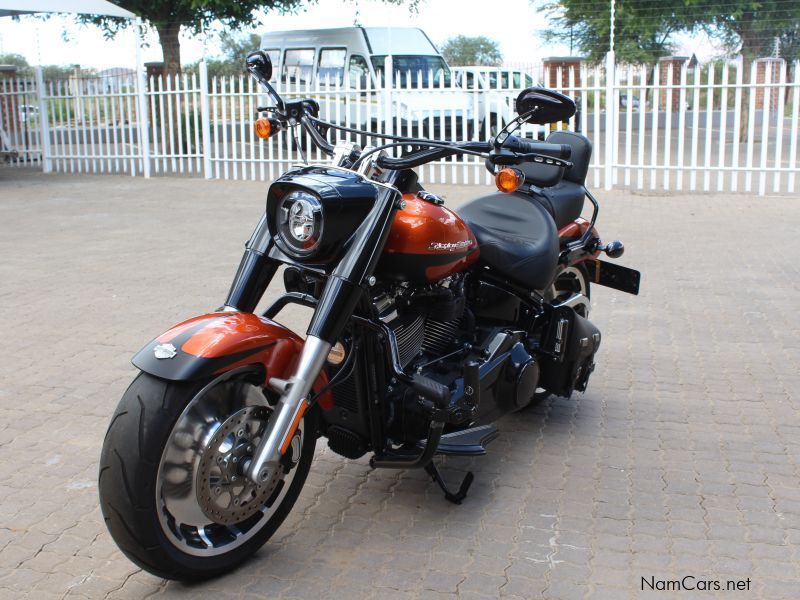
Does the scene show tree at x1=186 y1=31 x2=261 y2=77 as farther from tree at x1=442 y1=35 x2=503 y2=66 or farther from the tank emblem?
the tank emblem

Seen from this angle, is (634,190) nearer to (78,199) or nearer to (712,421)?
(78,199)

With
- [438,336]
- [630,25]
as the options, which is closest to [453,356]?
[438,336]

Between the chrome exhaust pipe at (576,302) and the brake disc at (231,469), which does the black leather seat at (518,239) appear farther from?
the brake disc at (231,469)

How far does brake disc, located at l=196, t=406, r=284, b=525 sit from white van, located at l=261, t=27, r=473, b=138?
11.0 metres

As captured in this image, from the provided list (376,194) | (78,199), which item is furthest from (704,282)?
(78,199)

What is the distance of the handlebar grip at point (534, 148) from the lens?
10.9 feet

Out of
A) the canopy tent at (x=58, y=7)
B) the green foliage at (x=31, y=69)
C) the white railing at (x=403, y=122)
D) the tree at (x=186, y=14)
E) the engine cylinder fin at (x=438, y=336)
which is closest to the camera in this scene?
the engine cylinder fin at (x=438, y=336)

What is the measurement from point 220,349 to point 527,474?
1757 millimetres

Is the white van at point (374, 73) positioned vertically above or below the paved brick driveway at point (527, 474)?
above

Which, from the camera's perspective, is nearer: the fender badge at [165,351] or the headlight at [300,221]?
the fender badge at [165,351]

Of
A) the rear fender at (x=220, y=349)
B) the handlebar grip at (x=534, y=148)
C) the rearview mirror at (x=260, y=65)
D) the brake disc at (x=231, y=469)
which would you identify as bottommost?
the brake disc at (x=231, y=469)

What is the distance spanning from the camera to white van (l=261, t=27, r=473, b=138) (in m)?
14.4

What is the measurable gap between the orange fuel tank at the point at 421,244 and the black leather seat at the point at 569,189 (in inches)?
45.3

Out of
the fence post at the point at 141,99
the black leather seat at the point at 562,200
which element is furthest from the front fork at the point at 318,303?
the fence post at the point at 141,99
